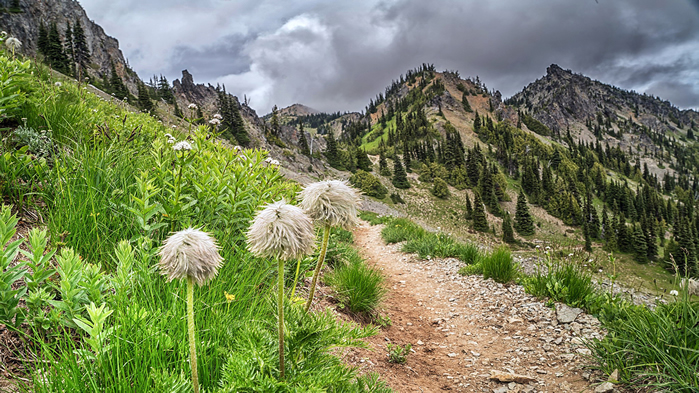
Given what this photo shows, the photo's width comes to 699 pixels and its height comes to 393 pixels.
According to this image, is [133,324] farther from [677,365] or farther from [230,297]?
[677,365]

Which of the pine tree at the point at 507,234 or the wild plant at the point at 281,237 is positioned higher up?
the pine tree at the point at 507,234

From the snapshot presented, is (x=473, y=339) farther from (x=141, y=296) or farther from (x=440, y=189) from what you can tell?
(x=440, y=189)

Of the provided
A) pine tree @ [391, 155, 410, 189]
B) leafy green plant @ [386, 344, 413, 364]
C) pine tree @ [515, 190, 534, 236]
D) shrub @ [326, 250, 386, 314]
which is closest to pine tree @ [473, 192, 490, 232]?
pine tree @ [515, 190, 534, 236]

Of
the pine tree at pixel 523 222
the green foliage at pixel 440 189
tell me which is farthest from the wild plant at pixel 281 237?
the pine tree at pixel 523 222

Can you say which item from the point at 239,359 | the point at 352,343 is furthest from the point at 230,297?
the point at 352,343

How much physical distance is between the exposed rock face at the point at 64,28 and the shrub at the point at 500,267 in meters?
115

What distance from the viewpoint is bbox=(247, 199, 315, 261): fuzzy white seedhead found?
1596 millimetres

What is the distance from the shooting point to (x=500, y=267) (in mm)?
7500

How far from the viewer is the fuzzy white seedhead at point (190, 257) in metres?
1.36

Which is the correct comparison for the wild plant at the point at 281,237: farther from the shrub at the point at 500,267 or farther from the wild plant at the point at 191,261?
the shrub at the point at 500,267

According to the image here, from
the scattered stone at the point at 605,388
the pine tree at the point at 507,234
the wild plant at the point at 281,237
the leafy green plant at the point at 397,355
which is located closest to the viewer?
the wild plant at the point at 281,237

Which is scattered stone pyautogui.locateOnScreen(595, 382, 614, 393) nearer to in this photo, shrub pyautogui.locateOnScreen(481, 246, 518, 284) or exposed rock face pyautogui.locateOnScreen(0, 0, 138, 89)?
shrub pyautogui.locateOnScreen(481, 246, 518, 284)

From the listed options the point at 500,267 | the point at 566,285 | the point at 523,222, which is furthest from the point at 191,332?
the point at 523,222

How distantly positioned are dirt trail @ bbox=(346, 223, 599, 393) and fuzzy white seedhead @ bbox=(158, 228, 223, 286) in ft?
9.11
